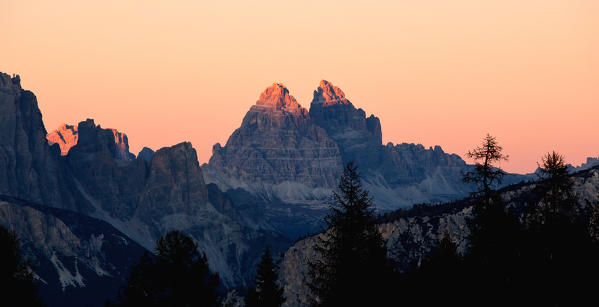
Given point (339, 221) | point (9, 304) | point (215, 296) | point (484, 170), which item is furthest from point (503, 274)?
point (9, 304)

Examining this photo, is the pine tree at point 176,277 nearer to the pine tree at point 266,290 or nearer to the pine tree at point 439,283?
the pine tree at point 439,283

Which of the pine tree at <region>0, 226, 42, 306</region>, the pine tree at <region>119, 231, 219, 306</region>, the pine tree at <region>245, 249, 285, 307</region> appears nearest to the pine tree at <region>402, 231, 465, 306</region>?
the pine tree at <region>245, 249, 285, 307</region>

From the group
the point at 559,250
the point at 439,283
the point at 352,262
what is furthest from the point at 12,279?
the point at 559,250

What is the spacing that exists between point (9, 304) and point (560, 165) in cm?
→ 4597

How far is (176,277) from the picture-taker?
65062 millimetres

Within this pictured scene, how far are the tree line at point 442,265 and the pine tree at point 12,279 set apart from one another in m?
0.09

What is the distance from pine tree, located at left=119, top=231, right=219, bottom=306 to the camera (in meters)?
64.4

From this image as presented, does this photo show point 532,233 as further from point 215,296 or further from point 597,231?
point 215,296

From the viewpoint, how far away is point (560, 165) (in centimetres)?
7912

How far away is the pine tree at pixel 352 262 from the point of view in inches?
2566

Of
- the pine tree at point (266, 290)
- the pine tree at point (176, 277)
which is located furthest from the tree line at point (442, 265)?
the pine tree at point (266, 290)

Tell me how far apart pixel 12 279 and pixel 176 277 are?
41.4 ft

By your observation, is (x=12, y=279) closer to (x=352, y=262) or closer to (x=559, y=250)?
(x=352, y=262)

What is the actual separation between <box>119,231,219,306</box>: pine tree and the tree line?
0.07 m
